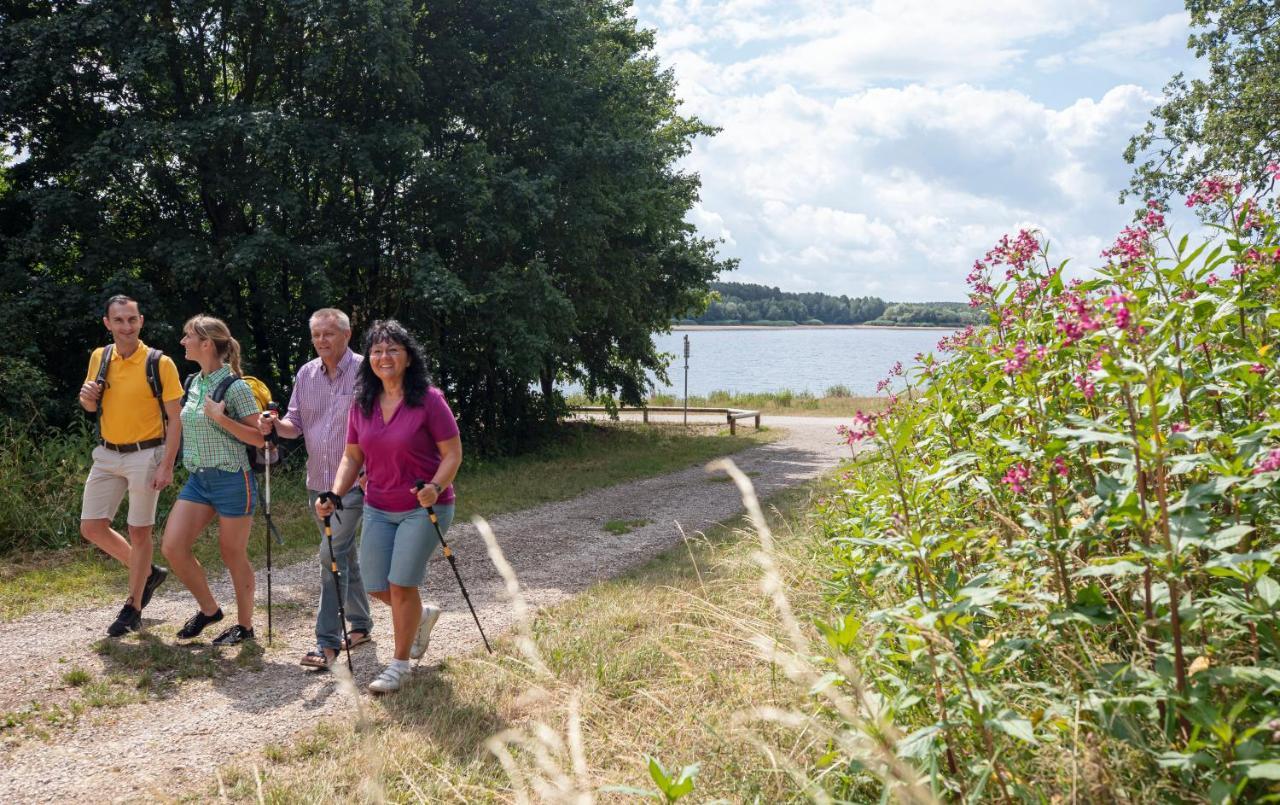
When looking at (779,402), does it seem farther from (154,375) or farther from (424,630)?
(424,630)

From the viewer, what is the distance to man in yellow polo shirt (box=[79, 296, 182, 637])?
6328 millimetres

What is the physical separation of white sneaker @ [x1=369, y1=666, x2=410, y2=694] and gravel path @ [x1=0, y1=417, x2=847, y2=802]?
0.16 meters

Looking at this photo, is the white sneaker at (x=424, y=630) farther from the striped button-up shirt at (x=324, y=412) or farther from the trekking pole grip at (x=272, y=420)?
the trekking pole grip at (x=272, y=420)

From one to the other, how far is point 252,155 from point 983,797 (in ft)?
47.6

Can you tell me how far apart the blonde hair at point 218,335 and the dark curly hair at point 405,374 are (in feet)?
4.17

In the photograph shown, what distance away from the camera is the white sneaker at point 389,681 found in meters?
5.17

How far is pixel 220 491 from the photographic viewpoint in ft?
20.0

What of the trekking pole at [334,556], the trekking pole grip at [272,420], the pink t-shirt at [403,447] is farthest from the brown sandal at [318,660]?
the trekking pole grip at [272,420]

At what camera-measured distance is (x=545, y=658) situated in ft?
17.8

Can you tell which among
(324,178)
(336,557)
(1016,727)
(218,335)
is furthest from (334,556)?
(324,178)

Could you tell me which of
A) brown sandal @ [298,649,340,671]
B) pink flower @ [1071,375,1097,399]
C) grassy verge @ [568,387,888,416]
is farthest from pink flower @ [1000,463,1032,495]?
grassy verge @ [568,387,888,416]

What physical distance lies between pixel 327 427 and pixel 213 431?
84cm

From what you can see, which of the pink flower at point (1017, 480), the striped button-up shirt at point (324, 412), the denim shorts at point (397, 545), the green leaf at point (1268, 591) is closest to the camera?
the green leaf at point (1268, 591)

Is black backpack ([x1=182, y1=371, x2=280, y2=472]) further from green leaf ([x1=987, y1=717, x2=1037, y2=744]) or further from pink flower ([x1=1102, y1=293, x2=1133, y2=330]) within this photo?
pink flower ([x1=1102, y1=293, x2=1133, y2=330])
